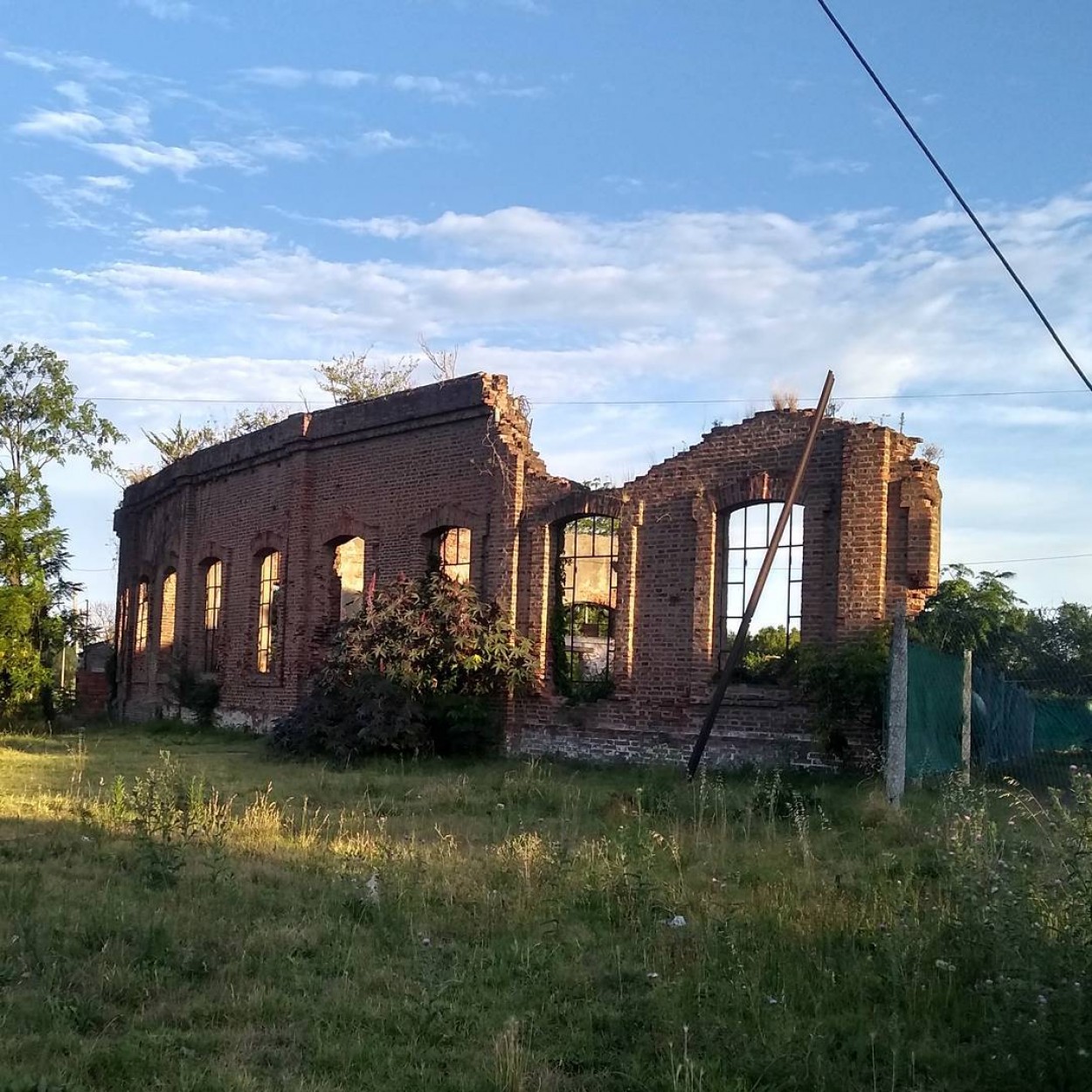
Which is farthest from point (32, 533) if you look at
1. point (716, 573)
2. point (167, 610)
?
point (716, 573)

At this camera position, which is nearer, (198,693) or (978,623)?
(978,623)

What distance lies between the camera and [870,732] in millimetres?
12773

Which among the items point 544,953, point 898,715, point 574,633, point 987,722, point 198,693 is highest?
point 574,633

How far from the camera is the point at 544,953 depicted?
588 centimetres

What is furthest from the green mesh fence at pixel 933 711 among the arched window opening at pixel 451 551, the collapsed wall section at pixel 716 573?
the arched window opening at pixel 451 551

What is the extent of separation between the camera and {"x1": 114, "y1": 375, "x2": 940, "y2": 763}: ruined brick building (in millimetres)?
13273

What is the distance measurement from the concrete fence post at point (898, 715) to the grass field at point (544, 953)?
66 centimetres

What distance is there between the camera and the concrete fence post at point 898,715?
10039mm

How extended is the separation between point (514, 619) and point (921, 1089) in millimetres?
12329

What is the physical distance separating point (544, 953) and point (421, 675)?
32.6ft

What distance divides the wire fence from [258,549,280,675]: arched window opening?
13.7 meters

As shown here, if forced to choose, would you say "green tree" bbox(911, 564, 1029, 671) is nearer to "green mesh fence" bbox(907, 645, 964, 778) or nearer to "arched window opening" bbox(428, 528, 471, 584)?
"green mesh fence" bbox(907, 645, 964, 778)

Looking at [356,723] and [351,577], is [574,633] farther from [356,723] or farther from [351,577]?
[351,577]

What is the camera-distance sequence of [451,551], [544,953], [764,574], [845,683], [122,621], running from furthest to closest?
[122,621] → [451,551] → [764,574] → [845,683] → [544,953]
